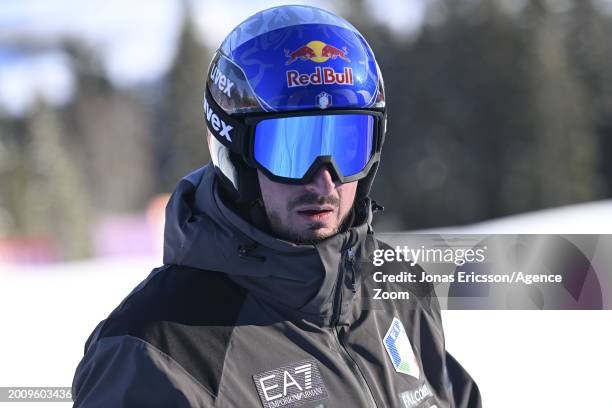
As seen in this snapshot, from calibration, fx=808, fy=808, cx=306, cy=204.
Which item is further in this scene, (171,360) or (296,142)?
(296,142)

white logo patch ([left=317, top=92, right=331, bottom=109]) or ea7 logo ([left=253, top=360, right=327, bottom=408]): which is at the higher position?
white logo patch ([left=317, top=92, right=331, bottom=109])

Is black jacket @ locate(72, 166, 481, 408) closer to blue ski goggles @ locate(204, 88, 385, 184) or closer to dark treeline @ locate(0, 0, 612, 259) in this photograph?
blue ski goggles @ locate(204, 88, 385, 184)

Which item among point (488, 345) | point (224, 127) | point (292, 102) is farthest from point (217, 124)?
point (488, 345)

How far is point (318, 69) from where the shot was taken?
1.97 meters

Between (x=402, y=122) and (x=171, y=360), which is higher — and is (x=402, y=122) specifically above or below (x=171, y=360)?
below

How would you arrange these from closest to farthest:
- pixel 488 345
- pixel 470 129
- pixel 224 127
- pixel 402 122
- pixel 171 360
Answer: pixel 171 360
pixel 224 127
pixel 488 345
pixel 402 122
pixel 470 129

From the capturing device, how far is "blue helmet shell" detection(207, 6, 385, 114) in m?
1.95

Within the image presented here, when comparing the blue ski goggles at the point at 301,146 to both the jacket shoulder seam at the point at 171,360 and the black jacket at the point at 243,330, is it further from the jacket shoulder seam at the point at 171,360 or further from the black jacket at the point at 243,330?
the jacket shoulder seam at the point at 171,360

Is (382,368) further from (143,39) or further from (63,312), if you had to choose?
(143,39)

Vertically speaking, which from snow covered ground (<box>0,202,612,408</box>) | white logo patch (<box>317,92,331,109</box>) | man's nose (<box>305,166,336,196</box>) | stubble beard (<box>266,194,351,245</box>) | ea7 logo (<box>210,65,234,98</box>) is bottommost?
snow covered ground (<box>0,202,612,408</box>)

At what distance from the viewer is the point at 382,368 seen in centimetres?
200

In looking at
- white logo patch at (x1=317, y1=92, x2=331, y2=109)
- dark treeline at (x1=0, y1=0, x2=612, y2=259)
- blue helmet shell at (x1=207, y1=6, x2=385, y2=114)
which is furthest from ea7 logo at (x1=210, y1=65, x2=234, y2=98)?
dark treeline at (x1=0, y1=0, x2=612, y2=259)

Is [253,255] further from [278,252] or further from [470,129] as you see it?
[470,129]

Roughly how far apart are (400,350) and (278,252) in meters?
0.48
